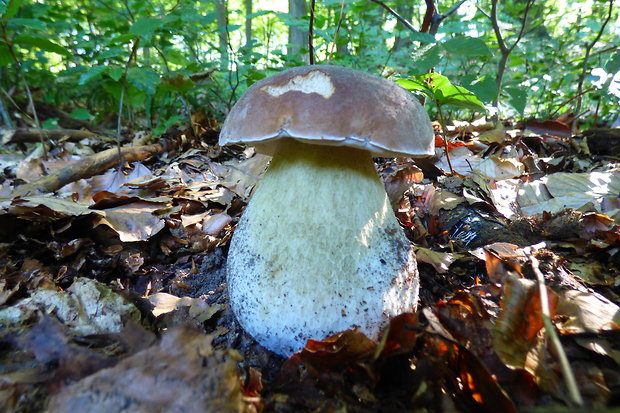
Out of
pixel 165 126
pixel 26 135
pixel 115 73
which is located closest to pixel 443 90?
pixel 115 73

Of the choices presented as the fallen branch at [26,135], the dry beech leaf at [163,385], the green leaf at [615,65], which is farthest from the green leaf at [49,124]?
the green leaf at [615,65]

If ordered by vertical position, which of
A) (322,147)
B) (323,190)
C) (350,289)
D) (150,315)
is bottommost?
(150,315)

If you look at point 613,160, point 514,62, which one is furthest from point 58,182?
point 514,62

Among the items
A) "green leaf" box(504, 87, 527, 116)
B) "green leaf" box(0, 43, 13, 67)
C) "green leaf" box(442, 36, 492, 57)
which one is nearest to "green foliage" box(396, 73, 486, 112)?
"green leaf" box(442, 36, 492, 57)

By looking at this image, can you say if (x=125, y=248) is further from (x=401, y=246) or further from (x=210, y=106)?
(x=210, y=106)

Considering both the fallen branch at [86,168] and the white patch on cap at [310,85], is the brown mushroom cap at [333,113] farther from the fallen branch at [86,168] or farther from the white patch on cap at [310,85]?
the fallen branch at [86,168]

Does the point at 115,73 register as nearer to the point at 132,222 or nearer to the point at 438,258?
the point at 132,222
